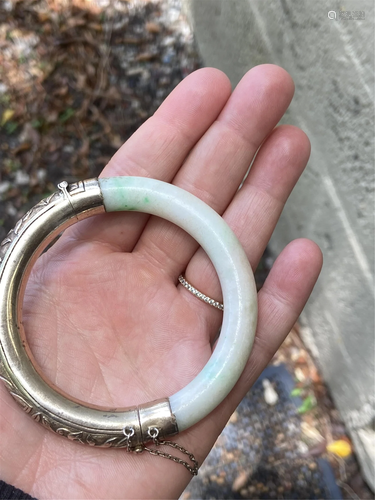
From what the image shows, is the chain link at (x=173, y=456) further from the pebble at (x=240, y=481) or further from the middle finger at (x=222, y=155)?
the pebble at (x=240, y=481)

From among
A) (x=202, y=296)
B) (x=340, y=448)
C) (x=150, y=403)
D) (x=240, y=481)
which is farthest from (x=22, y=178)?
(x=340, y=448)

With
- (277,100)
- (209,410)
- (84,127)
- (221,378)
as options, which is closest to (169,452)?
(209,410)

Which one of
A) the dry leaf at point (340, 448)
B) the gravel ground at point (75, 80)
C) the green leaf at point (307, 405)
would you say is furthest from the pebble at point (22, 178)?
the dry leaf at point (340, 448)

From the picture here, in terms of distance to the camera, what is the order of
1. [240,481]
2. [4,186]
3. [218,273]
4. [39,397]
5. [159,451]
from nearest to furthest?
[39,397] → [159,451] → [218,273] → [240,481] → [4,186]

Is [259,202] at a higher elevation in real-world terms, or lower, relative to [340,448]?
higher

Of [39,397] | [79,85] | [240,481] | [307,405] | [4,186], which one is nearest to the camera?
[39,397]

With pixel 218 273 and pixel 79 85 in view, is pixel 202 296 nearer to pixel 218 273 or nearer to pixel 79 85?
pixel 218 273
